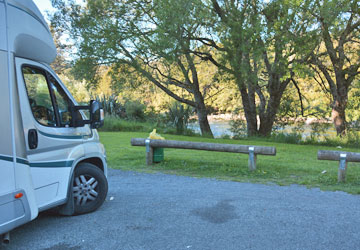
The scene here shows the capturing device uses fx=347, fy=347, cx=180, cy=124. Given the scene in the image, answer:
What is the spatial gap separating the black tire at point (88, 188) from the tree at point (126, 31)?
9.14 meters

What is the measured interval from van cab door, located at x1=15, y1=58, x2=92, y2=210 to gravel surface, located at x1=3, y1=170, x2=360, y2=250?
55 cm

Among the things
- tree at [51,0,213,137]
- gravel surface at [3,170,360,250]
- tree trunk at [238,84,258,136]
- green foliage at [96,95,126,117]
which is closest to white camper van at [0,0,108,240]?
gravel surface at [3,170,360,250]

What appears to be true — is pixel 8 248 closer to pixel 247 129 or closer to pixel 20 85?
pixel 20 85

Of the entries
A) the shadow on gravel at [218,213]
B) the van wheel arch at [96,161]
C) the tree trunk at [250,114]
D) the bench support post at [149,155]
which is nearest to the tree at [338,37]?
the tree trunk at [250,114]

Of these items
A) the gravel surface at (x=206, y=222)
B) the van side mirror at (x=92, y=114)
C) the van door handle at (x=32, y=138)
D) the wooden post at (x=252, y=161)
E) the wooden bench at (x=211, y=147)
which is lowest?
the gravel surface at (x=206, y=222)

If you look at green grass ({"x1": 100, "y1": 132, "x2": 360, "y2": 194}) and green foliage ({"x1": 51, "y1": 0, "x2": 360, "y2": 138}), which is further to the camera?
green foliage ({"x1": 51, "y1": 0, "x2": 360, "y2": 138})

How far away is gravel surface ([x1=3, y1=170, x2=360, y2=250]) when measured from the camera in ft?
12.7

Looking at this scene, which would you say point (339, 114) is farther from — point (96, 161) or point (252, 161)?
point (96, 161)

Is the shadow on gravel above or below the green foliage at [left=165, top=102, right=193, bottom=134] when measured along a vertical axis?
below

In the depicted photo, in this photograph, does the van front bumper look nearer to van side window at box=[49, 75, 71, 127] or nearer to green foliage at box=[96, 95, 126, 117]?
van side window at box=[49, 75, 71, 127]

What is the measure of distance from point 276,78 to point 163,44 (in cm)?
773

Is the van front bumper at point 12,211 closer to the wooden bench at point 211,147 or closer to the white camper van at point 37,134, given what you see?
the white camper van at point 37,134

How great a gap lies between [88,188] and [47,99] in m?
1.41

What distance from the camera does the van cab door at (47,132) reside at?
12.5 feet
